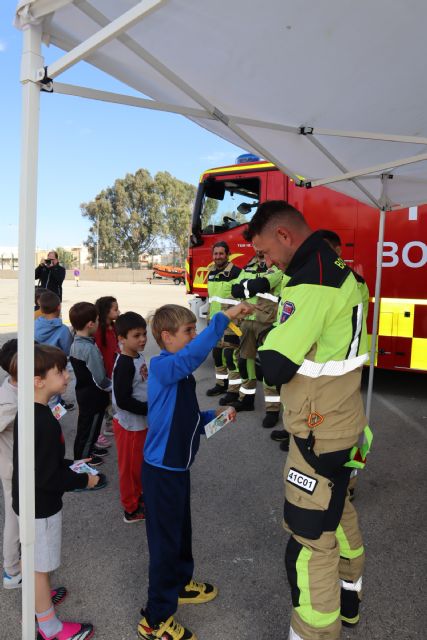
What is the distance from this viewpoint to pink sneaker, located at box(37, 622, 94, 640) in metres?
1.99

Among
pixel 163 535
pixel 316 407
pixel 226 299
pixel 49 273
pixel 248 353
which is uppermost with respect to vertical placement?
pixel 49 273

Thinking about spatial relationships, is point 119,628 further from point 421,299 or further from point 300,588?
point 421,299

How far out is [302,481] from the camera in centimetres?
177

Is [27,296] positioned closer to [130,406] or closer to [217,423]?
[217,423]

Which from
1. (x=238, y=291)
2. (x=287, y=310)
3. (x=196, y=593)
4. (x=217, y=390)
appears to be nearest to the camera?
(x=287, y=310)

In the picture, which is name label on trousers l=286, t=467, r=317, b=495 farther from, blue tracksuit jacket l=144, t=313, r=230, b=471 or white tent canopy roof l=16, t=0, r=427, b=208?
white tent canopy roof l=16, t=0, r=427, b=208

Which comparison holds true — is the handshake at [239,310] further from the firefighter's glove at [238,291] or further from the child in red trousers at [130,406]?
the firefighter's glove at [238,291]

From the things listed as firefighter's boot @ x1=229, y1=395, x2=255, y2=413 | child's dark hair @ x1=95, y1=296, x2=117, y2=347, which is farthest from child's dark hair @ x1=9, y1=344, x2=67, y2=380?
firefighter's boot @ x1=229, y1=395, x2=255, y2=413

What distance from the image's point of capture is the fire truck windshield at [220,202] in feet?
20.7

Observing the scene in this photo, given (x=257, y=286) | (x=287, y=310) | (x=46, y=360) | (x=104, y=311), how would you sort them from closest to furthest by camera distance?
1. (x=287, y=310)
2. (x=46, y=360)
3. (x=104, y=311)
4. (x=257, y=286)

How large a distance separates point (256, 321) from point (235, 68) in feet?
11.0

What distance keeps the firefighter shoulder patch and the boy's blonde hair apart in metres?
0.48

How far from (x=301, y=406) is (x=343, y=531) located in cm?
72

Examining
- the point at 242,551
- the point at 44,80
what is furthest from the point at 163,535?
the point at 44,80
